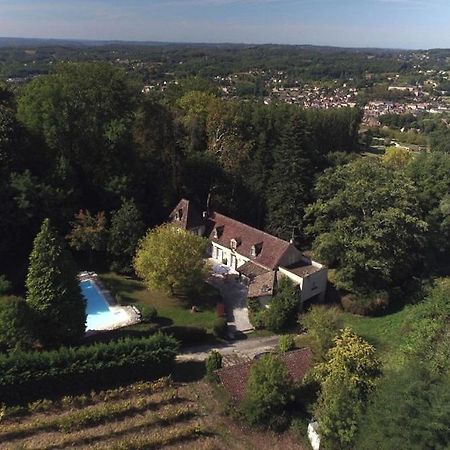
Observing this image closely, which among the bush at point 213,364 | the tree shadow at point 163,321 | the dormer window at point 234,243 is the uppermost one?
the dormer window at point 234,243

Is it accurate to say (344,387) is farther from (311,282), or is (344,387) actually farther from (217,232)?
(217,232)

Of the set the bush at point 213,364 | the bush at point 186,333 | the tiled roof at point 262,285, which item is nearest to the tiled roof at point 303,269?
the tiled roof at point 262,285

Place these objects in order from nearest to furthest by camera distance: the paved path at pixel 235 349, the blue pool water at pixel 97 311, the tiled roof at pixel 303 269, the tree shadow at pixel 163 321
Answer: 1. the paved path at pixel 235 349
2. the blue pool water at pixel 97 311
3. the tree shadow at pixel 163 321
4. the tiled roof at pixel 303 269

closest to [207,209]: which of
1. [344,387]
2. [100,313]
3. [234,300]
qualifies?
[234,300]

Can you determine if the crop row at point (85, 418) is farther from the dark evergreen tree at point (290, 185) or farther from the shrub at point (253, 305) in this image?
the dark evergreen tree at point (290, 185)

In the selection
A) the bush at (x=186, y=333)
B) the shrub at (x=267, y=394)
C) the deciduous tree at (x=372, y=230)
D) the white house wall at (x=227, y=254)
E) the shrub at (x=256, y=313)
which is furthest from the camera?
the white house wall at (x=227, y=254)

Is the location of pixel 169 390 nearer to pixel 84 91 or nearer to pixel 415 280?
pixel 415 280

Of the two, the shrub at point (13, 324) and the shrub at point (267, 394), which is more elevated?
the shrub at point (13, 324)

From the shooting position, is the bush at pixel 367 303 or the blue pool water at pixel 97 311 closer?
the blue pool water at pixel 97 311
